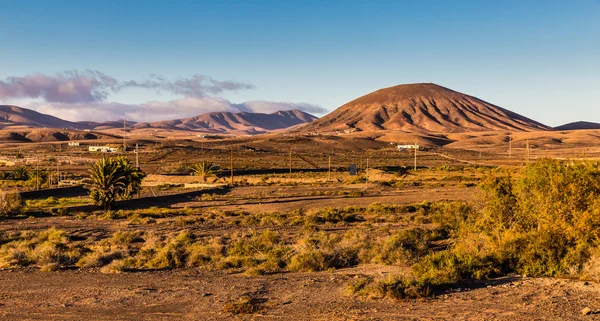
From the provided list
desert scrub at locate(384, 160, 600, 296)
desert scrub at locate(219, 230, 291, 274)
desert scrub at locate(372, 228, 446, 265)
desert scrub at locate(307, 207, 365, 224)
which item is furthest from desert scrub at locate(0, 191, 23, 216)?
desert scrub at locate(384, 160, 600, 296)

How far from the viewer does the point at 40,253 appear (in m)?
17.0

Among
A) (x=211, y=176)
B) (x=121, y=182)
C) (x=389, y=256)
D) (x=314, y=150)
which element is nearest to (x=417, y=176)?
(x=211, y=176)

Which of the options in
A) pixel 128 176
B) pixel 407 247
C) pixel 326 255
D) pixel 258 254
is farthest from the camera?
pixel 128 176

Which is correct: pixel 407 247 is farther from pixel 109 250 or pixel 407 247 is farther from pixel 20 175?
pixel 20 175

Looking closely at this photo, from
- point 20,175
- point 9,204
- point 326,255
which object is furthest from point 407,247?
point 20,175

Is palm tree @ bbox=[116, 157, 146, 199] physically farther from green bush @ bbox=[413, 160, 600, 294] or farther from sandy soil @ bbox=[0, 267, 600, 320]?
green bush @ bbox=[413, 160, 600, 294]

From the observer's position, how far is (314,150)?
15212 centimetres

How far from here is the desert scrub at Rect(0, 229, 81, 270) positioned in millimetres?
16359

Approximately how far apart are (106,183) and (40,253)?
21398mm

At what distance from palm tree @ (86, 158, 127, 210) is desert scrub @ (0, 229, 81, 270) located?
591 inches

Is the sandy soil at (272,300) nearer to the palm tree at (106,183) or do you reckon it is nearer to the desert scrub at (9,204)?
the desert scrub at (9,204)

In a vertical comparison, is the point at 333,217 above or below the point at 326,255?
below

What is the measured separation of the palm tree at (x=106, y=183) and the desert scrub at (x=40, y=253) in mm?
15022

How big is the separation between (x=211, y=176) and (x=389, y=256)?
52.9m
